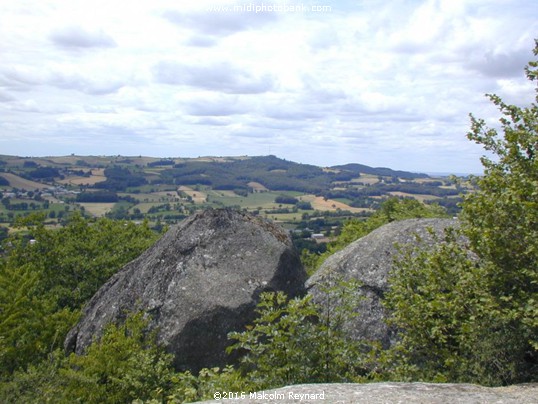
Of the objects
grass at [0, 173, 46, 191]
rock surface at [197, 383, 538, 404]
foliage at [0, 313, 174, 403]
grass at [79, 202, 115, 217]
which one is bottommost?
grass at [79, 202, 115, 217]

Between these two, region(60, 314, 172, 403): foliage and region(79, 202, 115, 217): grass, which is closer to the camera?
region(60, 314, 172, 403): foliage

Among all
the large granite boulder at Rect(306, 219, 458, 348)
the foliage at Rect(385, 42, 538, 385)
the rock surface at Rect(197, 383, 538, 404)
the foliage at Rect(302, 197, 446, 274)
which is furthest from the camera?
the foliage at Rect(302, 197, 446, 274)

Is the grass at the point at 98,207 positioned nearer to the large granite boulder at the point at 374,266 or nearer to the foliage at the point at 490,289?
the large granite boulder at the point at 374,266

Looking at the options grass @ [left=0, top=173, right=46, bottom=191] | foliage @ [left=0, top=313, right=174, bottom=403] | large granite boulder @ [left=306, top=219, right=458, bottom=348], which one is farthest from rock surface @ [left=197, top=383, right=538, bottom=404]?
grass @ [left=0, top=173, right=46, bottom=191]

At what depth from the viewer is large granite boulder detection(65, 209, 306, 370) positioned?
47.2ft

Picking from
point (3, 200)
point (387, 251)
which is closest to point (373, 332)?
point (387, 251)

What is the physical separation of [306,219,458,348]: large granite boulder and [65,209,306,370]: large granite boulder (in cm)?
216

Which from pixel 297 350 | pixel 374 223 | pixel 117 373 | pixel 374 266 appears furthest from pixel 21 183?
pixel 297 350

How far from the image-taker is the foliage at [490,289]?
10039 mm

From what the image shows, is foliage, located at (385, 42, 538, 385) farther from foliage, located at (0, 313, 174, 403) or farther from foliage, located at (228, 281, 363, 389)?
foliage, located at (0, 313, 174, 403)

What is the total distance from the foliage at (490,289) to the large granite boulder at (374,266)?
13.5ft

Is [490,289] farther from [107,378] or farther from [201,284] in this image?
[107,378]

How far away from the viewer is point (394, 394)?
29.6ft

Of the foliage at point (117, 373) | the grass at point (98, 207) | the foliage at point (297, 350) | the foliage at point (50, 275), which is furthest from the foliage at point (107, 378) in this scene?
the grass at point (98, 207)
